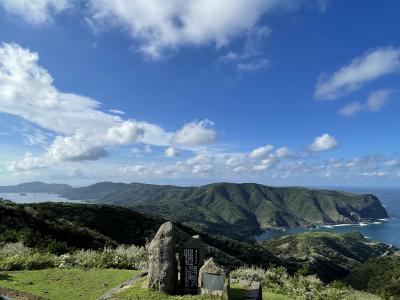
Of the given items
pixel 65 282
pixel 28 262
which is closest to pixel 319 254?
pixel 28 262

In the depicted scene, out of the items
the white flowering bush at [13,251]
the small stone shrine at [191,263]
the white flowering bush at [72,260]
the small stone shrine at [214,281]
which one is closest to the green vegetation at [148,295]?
the small stone shrine at [214,281]

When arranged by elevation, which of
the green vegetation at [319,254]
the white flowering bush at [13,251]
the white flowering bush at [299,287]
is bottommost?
the green vegetation at [319,254]

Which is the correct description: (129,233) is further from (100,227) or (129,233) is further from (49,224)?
(49,224)

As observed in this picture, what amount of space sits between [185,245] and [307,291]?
24.8 feet

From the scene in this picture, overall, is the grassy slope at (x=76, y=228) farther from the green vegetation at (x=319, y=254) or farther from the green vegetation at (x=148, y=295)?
the green vegetation at (x=319, y=254)

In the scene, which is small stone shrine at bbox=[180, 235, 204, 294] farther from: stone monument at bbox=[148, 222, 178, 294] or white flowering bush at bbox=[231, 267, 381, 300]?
white flowering bush at bbox=[231, 267, 381, 300]

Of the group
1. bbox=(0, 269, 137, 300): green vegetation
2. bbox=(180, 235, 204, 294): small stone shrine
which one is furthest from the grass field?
bbox=(180, 235, 204, 294): small stone shrine

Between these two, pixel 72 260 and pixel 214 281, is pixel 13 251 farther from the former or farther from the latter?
pixel 214 281

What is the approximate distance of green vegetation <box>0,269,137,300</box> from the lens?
53.1 feet

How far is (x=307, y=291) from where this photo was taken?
62.0 feet

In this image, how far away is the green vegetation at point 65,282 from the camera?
16.2m

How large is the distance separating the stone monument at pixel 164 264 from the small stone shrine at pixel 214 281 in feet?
4.11

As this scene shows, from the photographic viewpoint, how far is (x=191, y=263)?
1553 centimetres

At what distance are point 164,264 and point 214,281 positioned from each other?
219 cm
